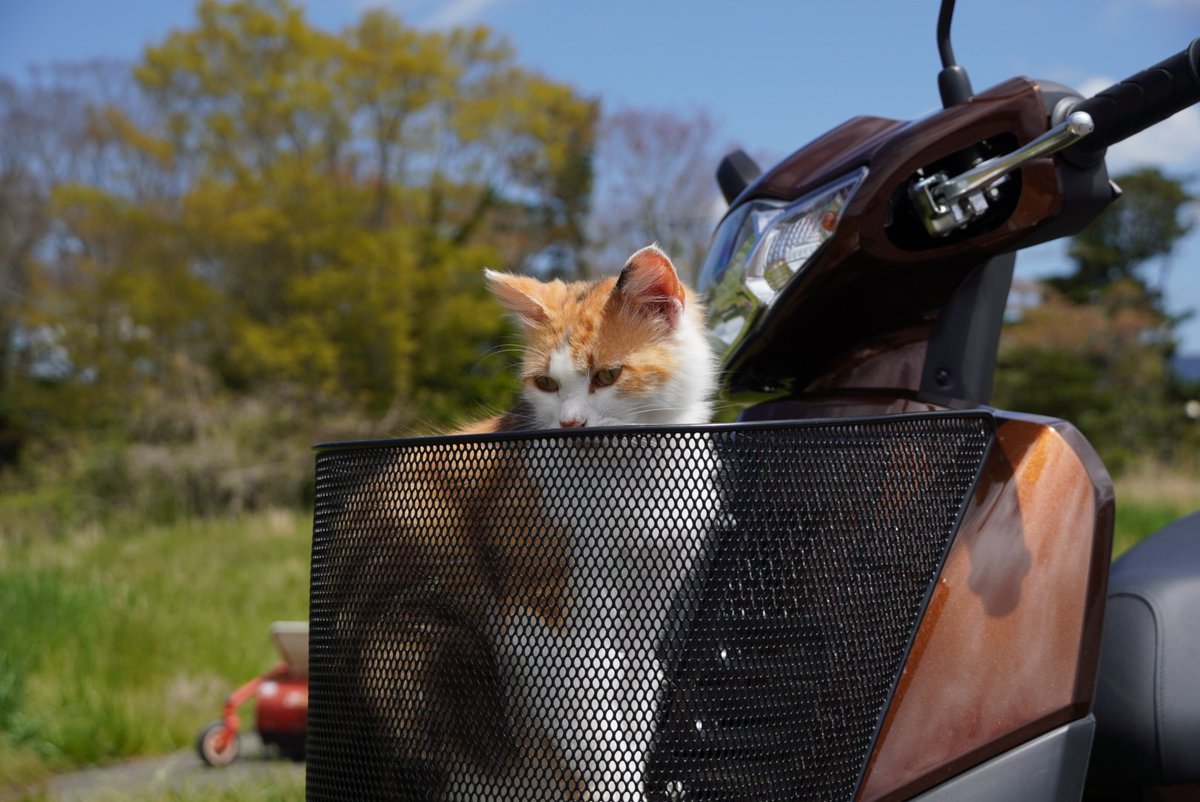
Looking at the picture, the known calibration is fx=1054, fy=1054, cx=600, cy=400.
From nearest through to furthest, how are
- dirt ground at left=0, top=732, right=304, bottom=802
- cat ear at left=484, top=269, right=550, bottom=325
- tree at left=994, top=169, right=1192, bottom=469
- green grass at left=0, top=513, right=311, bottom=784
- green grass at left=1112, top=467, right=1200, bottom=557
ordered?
cat ear at left=484, top=269, right=550, bottom=325 → dirt ground at left=0, top=732, right=304, bottom=802 → green grass at left=0, top=513, right=311, bottom=784 → green grass at left=1112, top=467, right=1200, bottom=557 → tree at left=994, top=169, right=1192, bottom=469

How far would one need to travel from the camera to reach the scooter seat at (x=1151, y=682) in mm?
1082

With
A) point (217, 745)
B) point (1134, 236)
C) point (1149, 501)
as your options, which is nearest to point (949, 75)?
point (217, 745)

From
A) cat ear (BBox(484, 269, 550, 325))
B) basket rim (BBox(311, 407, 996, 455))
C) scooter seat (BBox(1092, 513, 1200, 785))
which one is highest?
cat ear (BBox(484, 269, 550, 325))

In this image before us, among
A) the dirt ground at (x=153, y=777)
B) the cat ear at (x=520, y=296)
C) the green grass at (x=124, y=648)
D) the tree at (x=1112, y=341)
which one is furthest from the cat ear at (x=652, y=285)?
the tree at (x=1112, y=341)

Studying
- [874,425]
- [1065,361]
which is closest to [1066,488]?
[874,425]

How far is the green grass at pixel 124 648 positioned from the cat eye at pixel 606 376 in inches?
93.4

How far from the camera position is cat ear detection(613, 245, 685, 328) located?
1.21 m

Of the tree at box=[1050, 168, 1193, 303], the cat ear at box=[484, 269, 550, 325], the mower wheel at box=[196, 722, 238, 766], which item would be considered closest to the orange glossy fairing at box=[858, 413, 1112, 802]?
the cat ear at box=[484, 269, 550, 325]

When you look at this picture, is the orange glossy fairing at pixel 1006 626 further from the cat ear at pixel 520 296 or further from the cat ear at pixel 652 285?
the cat ear at pixel 520 296

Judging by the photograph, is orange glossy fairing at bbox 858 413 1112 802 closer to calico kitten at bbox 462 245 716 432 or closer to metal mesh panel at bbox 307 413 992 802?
metal mesh panel at bbox 307 413 992 802

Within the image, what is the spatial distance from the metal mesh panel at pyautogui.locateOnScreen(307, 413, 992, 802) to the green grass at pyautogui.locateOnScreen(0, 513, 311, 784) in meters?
2.52

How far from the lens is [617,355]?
1.29m

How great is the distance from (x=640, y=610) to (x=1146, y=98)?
67cm

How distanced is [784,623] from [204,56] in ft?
52.1
